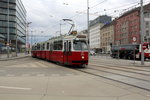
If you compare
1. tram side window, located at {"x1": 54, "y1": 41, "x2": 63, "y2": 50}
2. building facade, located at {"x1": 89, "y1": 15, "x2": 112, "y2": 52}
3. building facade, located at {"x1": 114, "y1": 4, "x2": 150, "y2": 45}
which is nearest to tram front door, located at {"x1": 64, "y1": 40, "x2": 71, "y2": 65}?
tram side window, located at {"x1": 54, "y1": 41, "x2": 63, "y2": 50}

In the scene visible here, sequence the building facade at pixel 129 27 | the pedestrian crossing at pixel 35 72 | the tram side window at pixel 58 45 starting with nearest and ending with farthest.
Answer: the pedestrian crossing at pixel 35 72 < the tram side window at pixel 58 45 < the building facade at pixel 129 27

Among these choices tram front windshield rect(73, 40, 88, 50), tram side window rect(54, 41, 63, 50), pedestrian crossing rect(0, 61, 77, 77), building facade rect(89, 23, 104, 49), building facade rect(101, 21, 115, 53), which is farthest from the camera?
building facade rect(89, 23, 104, 49)

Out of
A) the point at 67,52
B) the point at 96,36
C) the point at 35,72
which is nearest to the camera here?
the point at 35,72

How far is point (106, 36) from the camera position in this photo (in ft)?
334

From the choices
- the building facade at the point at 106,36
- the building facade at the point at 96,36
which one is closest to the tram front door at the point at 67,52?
the building facade at the point at 106,36

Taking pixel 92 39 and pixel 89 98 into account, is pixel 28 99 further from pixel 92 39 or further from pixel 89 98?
pixel 92 39

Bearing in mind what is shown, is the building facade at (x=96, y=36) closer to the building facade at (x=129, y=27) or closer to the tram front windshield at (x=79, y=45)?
the building facade at (x=129, y=27)

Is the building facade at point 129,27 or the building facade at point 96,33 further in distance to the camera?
the building facade at point 96,33

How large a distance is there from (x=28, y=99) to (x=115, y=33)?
86785mm

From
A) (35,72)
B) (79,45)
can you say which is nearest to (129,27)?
(79,45)

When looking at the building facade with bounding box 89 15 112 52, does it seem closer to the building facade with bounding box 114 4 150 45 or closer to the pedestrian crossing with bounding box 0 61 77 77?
the building facade with bounding box 114 4 150 45

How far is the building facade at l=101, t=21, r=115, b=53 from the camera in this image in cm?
9425

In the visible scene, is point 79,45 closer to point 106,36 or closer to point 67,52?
point 67,52

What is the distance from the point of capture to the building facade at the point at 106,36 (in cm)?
9425
